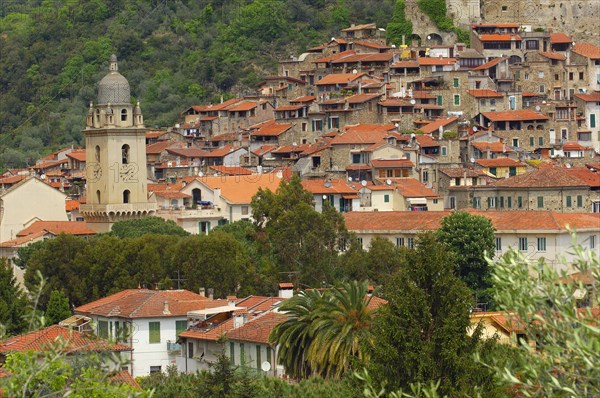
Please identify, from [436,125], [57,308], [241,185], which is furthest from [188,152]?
[57,308]

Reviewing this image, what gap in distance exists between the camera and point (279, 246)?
254 feet

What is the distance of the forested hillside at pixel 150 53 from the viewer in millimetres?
138000

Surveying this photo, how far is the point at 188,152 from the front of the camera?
115 metres

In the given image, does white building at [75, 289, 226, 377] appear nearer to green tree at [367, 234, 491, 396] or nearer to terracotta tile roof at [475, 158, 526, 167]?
green tree at [367, 234, 491, 396]

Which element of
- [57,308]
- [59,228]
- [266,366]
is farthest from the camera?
[59,228]

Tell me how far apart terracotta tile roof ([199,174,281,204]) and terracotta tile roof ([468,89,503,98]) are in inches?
735

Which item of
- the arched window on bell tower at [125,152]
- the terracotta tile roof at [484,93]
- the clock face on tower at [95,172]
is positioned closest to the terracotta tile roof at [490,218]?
the arched window on bell tower at [125,152]

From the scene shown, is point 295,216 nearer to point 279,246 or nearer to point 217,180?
point 279,246

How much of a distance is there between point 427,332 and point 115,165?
56788mm

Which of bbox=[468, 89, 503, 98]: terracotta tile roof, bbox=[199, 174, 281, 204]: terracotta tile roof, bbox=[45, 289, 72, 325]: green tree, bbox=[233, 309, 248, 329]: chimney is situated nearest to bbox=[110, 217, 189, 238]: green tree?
bbox=[199, 174, 281, 204]: terracotta tile roof

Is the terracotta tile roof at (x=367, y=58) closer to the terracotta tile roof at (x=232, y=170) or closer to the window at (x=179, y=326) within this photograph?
the terracotta tile roof at (x=232, y=170)

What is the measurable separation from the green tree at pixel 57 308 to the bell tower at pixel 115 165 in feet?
84.6

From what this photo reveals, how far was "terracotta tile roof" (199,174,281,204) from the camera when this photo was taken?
96.8m

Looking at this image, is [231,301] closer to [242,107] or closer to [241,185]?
[241,185]
